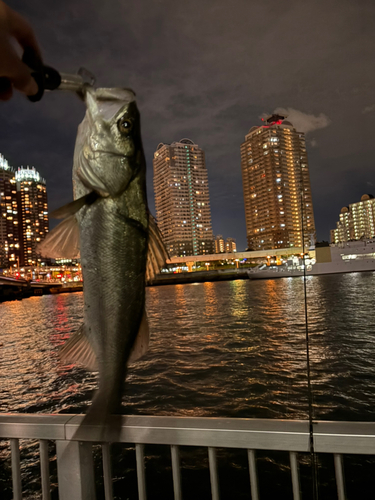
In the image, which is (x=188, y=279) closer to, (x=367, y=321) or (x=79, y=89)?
(x=367, y=321)

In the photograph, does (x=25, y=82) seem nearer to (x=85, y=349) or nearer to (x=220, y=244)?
(x=85, y=349)

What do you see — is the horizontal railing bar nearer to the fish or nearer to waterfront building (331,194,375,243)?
the fish

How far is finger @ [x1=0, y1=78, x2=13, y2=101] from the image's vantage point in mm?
1297

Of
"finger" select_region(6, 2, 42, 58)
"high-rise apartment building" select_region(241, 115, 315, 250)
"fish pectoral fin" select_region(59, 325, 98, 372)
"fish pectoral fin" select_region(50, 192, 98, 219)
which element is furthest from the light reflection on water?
"high-rise apartment building" select_region(241, 115, 315, 250)

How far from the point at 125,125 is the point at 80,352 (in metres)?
A: 0.95

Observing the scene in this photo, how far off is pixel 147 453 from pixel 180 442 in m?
4.86

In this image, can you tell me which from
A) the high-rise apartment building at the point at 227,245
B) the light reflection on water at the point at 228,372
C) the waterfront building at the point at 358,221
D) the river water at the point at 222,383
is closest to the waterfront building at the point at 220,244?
the high-rise apartment building at the point at 227,245

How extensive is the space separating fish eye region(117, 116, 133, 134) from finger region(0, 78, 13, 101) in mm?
492

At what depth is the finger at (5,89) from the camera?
1.30 m

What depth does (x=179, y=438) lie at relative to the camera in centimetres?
179

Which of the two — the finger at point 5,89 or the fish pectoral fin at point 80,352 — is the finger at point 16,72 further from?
the fish pectoral fin at point 80,352

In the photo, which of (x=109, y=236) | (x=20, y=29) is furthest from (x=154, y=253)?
(x=20, y=29)

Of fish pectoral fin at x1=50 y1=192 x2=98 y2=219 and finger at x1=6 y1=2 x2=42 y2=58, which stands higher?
finger at x1=6 y1=2 x2=42 y2=58

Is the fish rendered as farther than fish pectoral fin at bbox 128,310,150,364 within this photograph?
No
